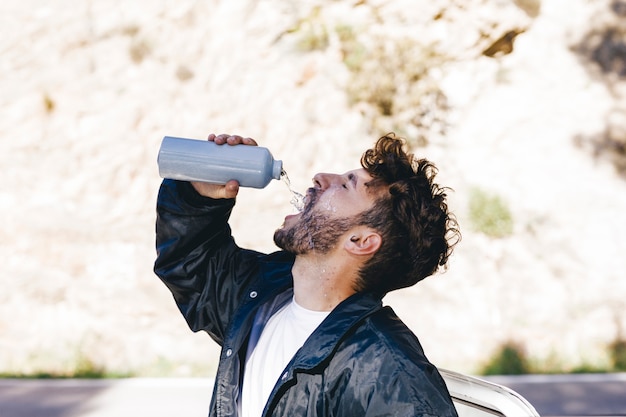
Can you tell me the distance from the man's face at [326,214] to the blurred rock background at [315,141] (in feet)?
14.2

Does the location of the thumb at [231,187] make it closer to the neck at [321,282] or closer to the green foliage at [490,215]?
the neck at [321,282]

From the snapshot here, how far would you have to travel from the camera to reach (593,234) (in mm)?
7328

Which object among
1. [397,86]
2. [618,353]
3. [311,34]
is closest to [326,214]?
[618,353]

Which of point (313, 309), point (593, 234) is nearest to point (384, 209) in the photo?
point (313, 309)

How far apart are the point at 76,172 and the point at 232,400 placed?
20.0 ft

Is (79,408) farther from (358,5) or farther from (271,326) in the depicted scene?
(358,5)

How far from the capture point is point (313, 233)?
2.14 meters

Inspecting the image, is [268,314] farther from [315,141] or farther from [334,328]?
[315,141]

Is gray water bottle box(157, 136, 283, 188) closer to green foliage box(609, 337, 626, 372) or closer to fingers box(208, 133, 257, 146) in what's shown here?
fingers box(208, 133, 257, 146)

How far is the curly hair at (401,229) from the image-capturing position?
216cm

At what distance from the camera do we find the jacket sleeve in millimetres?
2271

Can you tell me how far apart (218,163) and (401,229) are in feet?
1.88

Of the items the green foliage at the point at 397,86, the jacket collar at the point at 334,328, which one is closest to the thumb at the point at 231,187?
the jacket collar at the point at 334,328

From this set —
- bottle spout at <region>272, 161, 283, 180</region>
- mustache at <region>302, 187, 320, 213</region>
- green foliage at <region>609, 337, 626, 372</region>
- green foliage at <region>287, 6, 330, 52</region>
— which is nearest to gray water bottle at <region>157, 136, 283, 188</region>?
bottle spout at <region>272, 161, 283, 180</region>
